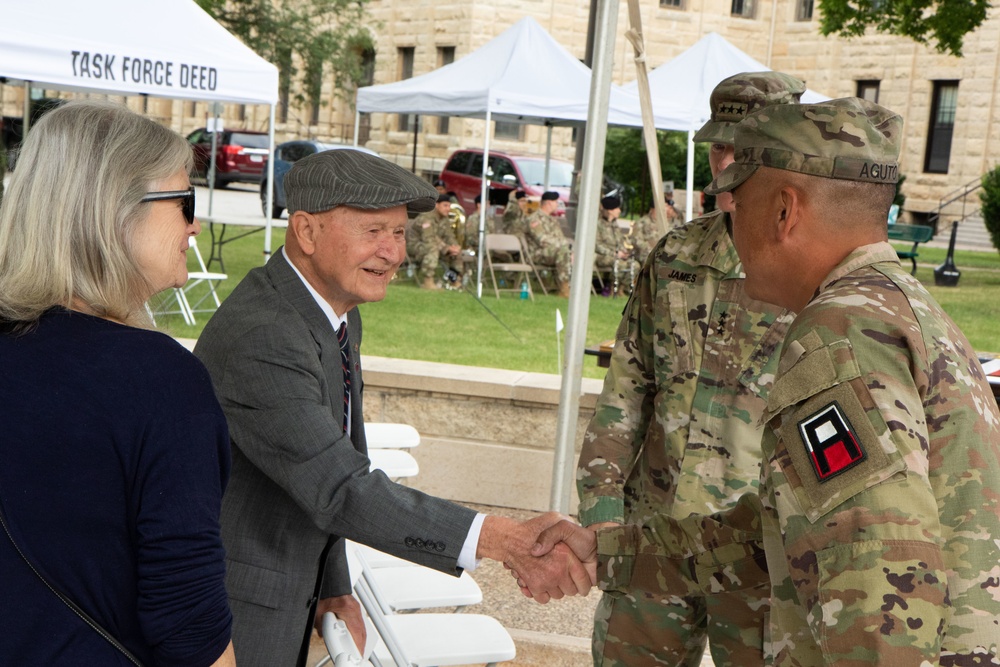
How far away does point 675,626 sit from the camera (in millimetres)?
2898

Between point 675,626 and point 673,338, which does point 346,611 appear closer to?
point 675,626

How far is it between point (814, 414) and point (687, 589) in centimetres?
90

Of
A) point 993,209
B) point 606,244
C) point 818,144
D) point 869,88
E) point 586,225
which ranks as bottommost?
point 606,244

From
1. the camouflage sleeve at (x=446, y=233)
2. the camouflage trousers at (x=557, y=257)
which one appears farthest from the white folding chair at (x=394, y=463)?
the camouflage trousers at (x=557, y=257)

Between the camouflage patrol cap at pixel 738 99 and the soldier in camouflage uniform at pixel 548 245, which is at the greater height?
the camouflage patrol cap at pixel 738 99

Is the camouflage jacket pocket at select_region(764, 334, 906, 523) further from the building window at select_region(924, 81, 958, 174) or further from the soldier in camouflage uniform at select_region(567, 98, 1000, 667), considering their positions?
the building window at select_region(924, 81, 958, 174)

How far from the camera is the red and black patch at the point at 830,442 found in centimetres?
159

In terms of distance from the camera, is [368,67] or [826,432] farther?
[368,67]

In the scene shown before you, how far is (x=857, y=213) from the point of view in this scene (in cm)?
185

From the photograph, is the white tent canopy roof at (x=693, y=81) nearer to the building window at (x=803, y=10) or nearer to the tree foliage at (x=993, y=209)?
the tree foliage at (x=993, y=209)

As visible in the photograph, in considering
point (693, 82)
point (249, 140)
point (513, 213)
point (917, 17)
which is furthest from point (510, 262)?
point (249, 140)

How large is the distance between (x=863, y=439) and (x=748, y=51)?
1464 inches

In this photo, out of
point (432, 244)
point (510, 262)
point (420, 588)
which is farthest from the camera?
point (510, 262)

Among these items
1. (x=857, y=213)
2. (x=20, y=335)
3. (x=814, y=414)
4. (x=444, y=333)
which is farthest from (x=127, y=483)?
(x=444, y=333)
